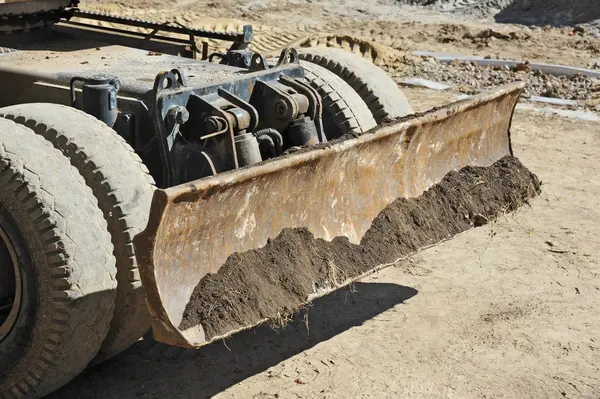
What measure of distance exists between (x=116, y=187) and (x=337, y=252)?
3.98 feet

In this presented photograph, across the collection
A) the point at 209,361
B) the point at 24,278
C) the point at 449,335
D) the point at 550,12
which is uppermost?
the point at 24,278

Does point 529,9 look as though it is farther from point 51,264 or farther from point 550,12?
point 51,264

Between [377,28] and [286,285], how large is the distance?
12624 millimetres

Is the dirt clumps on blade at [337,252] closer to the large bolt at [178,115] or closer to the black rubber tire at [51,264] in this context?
the black rubber tire at [51,264]

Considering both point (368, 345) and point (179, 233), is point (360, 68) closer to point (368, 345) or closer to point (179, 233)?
point (368, 345)

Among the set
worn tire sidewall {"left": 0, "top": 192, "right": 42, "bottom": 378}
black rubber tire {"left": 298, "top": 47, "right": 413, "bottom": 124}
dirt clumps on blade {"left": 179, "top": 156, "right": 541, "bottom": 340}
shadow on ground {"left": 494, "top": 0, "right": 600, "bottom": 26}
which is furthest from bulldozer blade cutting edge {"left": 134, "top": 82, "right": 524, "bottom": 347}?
shadow on ground {"left": 494, "top": 0, "right": 600, "bottom": 26}

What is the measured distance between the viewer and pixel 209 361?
16.7 feet

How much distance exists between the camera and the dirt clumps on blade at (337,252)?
171 inches

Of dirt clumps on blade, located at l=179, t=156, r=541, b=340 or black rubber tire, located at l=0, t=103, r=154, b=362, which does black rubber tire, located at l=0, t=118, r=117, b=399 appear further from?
dirt clumps on blade, located at l=179, t=156, r=541, b=340

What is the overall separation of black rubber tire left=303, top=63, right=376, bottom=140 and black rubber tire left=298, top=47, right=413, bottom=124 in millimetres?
138

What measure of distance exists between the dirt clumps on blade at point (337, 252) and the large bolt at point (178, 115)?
790mm

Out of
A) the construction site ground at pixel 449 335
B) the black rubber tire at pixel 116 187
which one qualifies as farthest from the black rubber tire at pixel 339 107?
the black rubber tire at pixel 116 187

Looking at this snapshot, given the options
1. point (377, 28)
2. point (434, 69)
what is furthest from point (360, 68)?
point (377, 28)

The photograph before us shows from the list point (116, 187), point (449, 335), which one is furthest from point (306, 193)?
point (449, 335)
